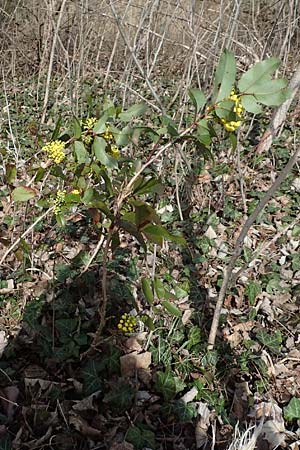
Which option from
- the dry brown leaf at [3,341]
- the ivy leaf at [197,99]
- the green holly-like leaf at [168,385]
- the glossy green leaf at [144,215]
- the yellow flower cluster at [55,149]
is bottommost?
the dry brown leaf at [3,341]

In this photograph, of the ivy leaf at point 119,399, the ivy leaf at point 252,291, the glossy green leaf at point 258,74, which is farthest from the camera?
the ivy leaf at point 252,291

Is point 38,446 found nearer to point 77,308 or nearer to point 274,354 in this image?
point 77,308

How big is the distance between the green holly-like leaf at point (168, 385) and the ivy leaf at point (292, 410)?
1.35 ft

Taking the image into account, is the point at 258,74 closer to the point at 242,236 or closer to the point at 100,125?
the point at 100,125

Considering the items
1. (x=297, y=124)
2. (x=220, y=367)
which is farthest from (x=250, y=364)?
(x=297, y=124)

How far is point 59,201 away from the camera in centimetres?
149

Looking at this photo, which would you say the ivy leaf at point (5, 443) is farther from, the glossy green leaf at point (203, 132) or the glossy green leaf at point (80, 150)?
the glossy green leaf at point (203, 132)

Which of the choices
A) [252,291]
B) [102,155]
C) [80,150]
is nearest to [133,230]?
[102,155]

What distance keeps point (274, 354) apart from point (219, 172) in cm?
152

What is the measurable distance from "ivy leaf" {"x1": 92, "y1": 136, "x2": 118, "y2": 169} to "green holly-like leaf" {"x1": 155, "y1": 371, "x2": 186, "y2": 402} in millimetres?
932

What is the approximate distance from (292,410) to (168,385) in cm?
49

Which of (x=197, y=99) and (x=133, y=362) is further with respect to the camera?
(x=133, y=362)

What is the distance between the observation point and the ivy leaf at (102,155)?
4.25 feet

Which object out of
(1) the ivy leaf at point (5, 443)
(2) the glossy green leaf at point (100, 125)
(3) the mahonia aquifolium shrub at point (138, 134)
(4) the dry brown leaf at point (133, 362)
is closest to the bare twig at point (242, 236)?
(3) the mahonia aquifolium shrub at point (138, 134)
